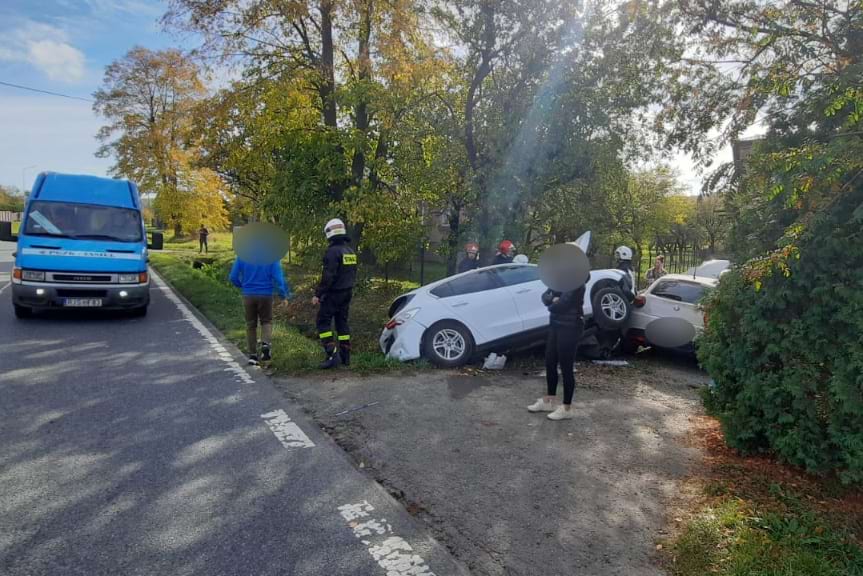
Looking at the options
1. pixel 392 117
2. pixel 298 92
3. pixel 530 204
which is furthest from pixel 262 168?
pixel 530 204

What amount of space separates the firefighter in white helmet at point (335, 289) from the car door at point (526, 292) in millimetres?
2320

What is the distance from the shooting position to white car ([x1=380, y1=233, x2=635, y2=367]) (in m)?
7.71

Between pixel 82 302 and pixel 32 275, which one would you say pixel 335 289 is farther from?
pixel 32 275

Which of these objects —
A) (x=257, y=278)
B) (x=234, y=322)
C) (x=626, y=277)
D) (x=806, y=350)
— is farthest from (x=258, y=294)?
(x=806, y=350)

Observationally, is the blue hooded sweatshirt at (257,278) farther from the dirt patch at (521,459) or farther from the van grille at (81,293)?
the van grille at (81,293)

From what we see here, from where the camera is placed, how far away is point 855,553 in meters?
3.05

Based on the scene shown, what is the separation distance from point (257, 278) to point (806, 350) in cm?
625

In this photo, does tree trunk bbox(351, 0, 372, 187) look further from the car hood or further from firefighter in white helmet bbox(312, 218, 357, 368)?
firefighter in white helmet bbox(312, 218, 357, 368)

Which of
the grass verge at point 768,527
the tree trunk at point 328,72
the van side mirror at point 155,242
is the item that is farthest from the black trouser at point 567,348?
the tree trunk at point 328,72

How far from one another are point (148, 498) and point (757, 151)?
218 inches

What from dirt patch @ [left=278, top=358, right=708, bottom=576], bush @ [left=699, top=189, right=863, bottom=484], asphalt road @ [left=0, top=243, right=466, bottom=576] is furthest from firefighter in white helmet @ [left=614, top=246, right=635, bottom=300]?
asphalt road @ [left=0, top=243, right=466, bottom=576]

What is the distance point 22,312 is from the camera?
9742 mm

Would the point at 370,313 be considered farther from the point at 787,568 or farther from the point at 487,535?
the point at 787,568

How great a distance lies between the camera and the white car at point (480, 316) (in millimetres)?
7711
